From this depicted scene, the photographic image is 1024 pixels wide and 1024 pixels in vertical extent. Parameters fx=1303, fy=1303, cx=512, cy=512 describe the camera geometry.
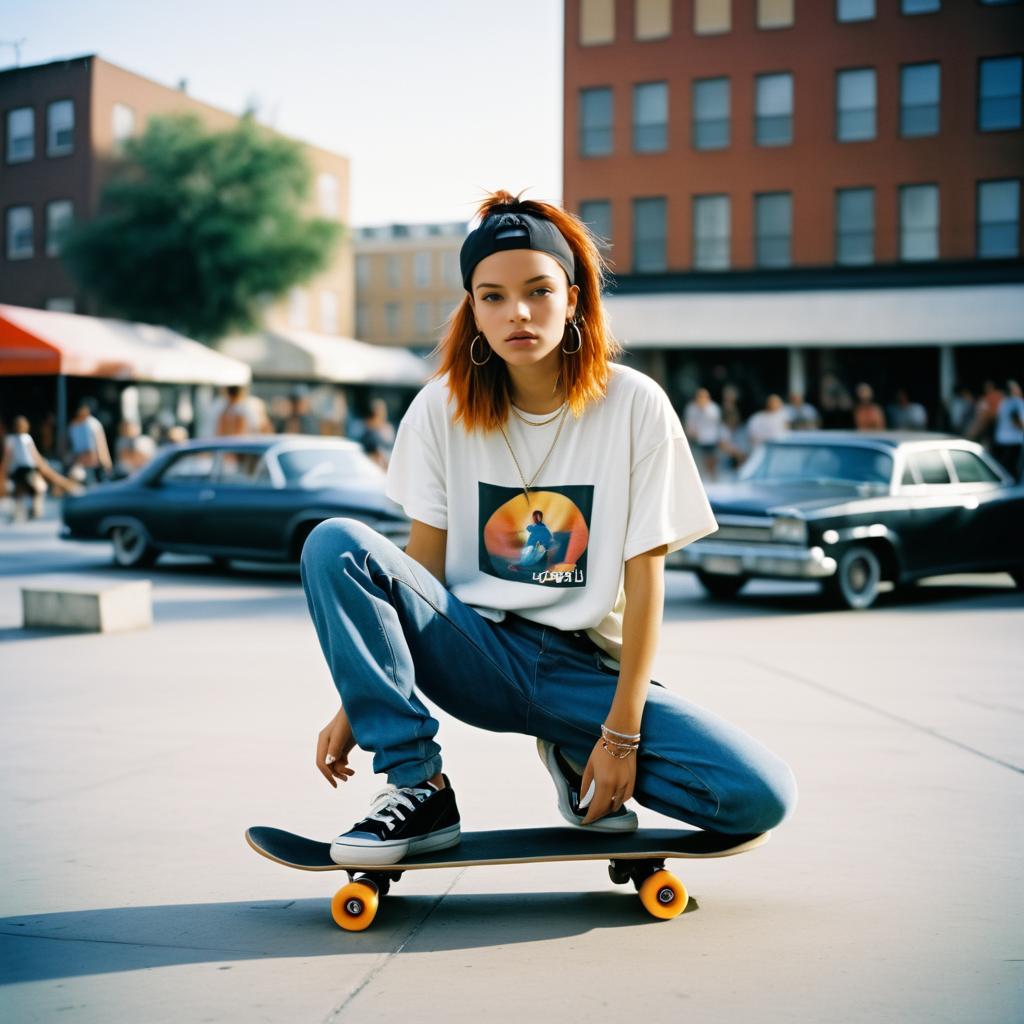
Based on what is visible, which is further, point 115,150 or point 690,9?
point 115,150

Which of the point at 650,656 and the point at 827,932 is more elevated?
the point at 650,656

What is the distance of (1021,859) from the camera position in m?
3.64

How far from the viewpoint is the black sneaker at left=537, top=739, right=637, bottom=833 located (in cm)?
313

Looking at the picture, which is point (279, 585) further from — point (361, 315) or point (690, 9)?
point (361, 315)

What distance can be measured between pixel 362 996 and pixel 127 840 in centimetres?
147

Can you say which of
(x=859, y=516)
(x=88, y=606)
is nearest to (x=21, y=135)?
(x=88, y=606)

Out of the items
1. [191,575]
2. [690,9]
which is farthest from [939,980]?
[690,9]

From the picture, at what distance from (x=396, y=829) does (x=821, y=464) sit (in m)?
8.70

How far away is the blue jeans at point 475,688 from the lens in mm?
2934

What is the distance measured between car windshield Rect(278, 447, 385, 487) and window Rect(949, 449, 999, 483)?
5346 mm

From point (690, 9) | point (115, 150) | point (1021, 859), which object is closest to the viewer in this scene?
point (1021, 859)

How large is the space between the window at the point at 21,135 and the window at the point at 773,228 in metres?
22.7

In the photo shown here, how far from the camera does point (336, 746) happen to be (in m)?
3.06

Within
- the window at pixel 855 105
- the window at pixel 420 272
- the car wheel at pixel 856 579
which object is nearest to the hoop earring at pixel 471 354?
the car wheel at pixel 856 579
